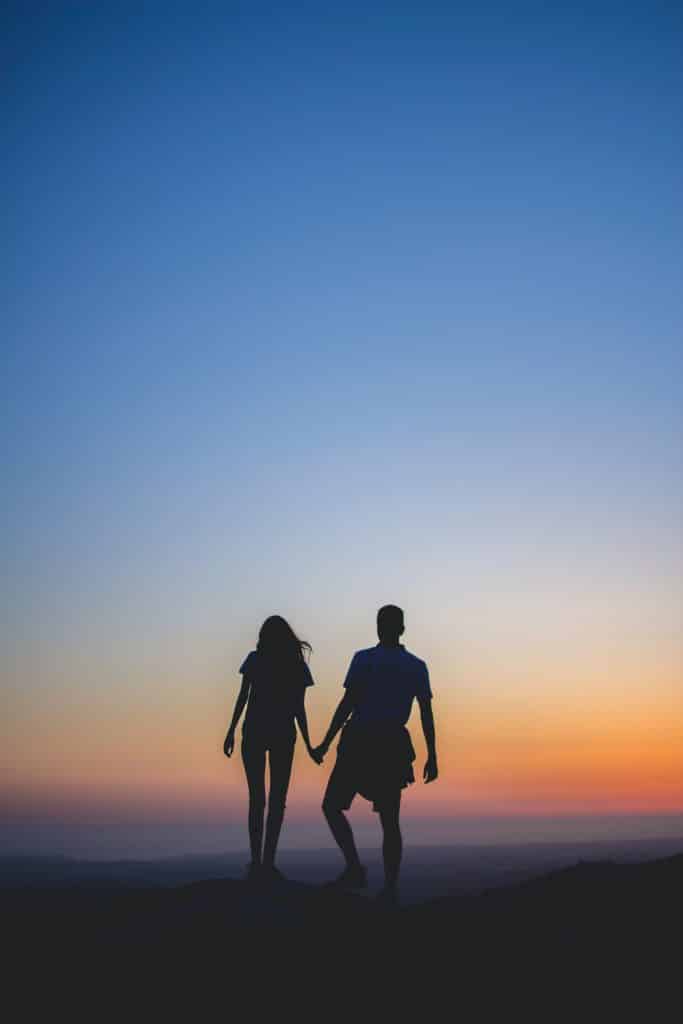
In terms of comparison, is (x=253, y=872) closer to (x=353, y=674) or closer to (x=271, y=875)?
(x=271, y=875)

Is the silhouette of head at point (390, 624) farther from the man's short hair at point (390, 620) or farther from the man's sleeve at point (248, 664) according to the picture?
the man's sleeve at point (248, 664)

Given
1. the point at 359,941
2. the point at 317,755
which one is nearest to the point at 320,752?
the point at 317,755

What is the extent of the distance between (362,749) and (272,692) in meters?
1.33

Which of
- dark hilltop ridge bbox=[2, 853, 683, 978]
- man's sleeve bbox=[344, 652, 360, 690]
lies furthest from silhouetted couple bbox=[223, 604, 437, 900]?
dark hilltop ridge bbox=[2, 853, 683, 978]

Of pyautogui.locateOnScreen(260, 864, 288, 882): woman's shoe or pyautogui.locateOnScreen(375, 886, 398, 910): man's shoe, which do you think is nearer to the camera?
pyautogui.locateOnScreen(375, 886, 398, 910): man's shoe

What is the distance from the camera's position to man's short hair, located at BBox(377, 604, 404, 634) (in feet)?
34.1

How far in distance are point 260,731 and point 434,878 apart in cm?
16601

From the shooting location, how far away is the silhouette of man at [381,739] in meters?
10.2

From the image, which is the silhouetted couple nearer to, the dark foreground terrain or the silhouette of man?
the silhouette of man

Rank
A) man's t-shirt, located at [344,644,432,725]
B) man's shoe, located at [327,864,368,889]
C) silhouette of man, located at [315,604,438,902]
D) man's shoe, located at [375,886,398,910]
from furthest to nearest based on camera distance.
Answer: man's t-shirt, located at [344,644,432,725]
silhouette of man, located at [315,604,438,902]
man's shoe, located at [327,864,368,889]
man's shoe, located at [375,886,398,910]

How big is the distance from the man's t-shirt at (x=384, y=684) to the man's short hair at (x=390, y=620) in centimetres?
17

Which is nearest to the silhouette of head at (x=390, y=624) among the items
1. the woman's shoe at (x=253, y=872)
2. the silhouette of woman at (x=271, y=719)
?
the silhouette of woman at (x=271, y=719)

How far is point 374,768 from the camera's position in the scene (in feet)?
33.4

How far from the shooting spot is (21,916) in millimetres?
9906
